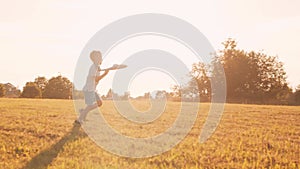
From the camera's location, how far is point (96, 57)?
37.3 ft

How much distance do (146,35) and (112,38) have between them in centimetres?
206

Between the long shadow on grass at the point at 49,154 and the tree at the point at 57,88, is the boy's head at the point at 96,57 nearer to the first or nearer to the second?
the long shadow on grass at the point at 49,154

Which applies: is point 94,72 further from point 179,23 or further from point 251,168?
point 251,168

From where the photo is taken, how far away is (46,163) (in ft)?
21.3

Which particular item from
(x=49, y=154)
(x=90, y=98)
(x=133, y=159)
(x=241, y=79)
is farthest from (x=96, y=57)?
(x=241, y=79)

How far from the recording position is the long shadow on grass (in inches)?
250

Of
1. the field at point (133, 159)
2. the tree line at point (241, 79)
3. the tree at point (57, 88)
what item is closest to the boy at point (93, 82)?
the field at point (133, 159)

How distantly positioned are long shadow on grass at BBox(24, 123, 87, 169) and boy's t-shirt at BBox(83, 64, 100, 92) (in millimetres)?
2180

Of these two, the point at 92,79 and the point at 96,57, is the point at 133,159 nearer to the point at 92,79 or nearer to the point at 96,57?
the point at 92,79

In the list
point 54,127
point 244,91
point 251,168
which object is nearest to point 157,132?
point 54,127

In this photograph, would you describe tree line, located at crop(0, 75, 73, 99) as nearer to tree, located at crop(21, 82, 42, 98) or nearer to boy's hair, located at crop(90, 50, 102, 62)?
tree, located at crop(21, 82, 42, 98)

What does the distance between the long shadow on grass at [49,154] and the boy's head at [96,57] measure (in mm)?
2748

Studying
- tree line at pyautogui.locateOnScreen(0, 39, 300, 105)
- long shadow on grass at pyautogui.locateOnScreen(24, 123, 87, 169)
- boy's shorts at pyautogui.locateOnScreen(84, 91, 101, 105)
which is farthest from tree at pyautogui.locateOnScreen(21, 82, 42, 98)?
long shadow on grass at pyautogui.locateOnScreen(24, 123, 87, 169)

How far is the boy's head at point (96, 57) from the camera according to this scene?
11352 mm
